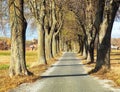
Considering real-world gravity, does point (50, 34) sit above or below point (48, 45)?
above

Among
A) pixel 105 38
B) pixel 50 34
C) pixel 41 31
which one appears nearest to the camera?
pixel 105 38

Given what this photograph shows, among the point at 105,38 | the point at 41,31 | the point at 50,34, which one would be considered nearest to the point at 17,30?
the point at 105,38

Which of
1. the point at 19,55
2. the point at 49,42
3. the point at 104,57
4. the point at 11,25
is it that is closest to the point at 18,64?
the point at 19,55

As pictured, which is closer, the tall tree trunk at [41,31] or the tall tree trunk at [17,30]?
the tall tree trunk at [17,30]

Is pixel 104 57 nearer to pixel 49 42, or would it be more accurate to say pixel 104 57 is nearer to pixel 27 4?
pixel 27 4

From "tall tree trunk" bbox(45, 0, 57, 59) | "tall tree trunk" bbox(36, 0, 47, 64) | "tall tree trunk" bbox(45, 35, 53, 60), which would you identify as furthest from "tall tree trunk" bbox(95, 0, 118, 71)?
"tall tree trunk" bbox(45, 35, 53, 60)

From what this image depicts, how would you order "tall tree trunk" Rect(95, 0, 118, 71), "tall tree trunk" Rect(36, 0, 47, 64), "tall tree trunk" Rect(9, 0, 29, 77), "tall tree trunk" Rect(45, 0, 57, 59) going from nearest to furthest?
"tall tree trunk" Rect(9, 0, 29, 77) → "tall tree trunk" Rect(95, 0, 118, 71) → "tall tree trunk" Rect(36, 0, 47, 64) → "tall tree trunk" Rect(45, 0, 57, 59)

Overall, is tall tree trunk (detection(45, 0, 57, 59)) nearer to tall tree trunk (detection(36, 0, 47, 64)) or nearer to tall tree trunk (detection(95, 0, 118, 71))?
tall tree trunk (detection(36, 0, 47, 64))

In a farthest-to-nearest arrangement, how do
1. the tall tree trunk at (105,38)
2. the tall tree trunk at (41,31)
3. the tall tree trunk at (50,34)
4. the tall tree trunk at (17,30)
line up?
the tall tree trunk at (50,34) → the tall tree trunk at (41,31) → the tall tree trunk at (105,38) → the tall tree trunk at (17,30)

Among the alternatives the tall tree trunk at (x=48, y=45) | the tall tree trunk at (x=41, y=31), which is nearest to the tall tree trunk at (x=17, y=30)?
the tall tree trunk at (x=41, y=31)

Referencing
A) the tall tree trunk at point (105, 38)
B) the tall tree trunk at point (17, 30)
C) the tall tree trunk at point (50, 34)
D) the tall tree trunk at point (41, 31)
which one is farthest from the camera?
the tall tree trunk at point (50, 34)

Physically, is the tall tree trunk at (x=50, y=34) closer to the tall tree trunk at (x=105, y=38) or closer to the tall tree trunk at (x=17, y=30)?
the tall tree trunk at (x=105, y=38)

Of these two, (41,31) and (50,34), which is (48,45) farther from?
(41,31)

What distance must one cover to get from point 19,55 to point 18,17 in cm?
220
